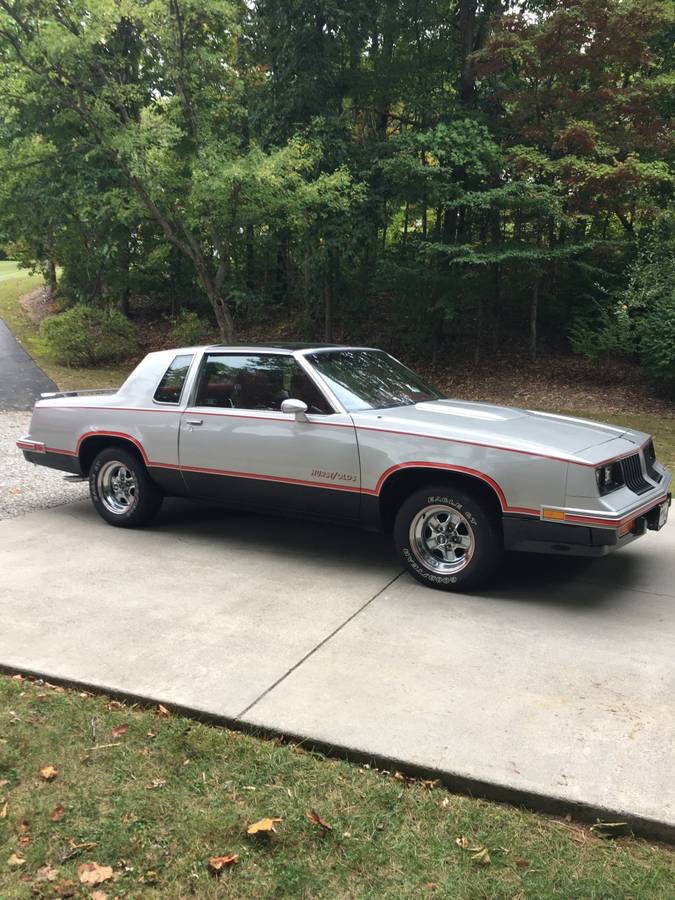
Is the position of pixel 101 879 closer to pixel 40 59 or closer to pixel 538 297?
pixel 40 59

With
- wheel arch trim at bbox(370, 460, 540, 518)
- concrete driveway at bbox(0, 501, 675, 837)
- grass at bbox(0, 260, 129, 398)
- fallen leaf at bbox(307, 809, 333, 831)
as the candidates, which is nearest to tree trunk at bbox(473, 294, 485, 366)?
grass at bbox(0, 260, 129, 398)

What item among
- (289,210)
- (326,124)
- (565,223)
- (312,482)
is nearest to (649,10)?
(565,223)

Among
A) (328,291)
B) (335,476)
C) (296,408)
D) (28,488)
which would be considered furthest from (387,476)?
(328,291)

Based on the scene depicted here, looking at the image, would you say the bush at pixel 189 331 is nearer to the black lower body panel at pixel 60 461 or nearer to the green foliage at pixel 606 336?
the green foliage at pixel 606 336

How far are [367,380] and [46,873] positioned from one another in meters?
4.17

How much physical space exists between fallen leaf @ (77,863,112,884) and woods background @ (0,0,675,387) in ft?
40.5

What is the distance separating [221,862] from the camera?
2.56 metres

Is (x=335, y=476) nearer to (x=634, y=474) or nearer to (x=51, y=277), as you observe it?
(x=634, y=474)

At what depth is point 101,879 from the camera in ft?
8.22

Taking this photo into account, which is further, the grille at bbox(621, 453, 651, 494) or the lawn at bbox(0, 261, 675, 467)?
the lawn at bbox(0, 261, 675, 467)

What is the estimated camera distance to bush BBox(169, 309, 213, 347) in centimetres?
2195

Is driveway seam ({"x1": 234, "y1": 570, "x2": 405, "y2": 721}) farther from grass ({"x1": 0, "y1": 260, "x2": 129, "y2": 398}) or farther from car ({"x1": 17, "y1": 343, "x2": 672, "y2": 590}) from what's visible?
grass ({"x1": 0, "y1": 260, "x2": 129, "y2": 398})

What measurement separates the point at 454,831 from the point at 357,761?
0.56m

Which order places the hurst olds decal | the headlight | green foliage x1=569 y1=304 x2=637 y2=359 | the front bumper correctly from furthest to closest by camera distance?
green foliage x1=569 y1=304 x2=637 y2=359
the hurst olds decal
the headlight
the front bumper
